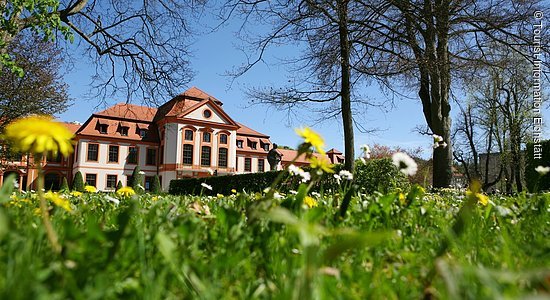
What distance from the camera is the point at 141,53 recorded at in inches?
374

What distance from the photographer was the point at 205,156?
3466 cm

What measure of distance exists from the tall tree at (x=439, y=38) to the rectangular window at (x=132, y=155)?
28322 mm

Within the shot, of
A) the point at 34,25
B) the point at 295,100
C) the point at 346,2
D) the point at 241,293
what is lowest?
the point at 241,293

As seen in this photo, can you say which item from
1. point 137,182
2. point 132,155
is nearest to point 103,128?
point 132,155

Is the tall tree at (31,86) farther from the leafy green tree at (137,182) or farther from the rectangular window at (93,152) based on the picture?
the rectangular window at (93,152)

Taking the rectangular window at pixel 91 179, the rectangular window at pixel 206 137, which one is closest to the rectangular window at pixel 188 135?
the rectangular window at pixel 206 137

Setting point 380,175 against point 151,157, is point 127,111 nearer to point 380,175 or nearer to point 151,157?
point 380,175

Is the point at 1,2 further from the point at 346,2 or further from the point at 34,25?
the point at 346,2

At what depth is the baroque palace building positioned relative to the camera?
108 feet

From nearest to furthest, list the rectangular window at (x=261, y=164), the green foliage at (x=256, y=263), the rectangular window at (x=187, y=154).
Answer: the green foliage at (x=256, y=263) < the rectangular window at (x=187, y=154) < the rectangular window at (x=261, y=164)

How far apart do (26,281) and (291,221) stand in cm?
47

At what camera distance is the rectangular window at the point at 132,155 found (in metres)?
34.4

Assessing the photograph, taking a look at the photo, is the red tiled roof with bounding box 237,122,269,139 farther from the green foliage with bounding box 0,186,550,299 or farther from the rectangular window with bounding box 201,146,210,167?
the green foliage with bounding box 0,186,550,299

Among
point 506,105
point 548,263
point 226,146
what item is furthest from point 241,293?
point 226,146
